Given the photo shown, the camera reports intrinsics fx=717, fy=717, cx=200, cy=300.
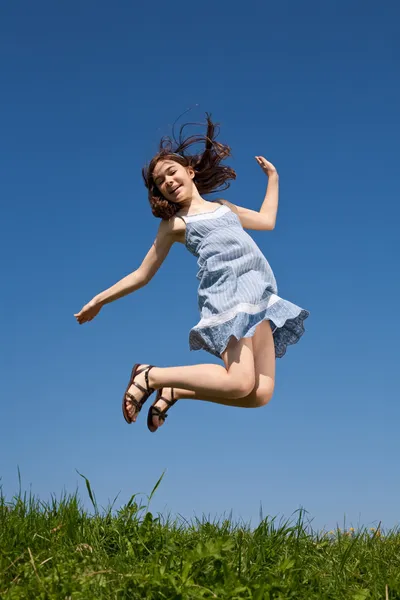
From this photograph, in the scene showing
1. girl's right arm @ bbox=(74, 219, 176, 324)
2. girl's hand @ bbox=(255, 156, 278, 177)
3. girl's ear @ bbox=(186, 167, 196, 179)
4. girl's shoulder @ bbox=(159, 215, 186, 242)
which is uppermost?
girl's hand @ bbox=(255, 156, 278, 177)

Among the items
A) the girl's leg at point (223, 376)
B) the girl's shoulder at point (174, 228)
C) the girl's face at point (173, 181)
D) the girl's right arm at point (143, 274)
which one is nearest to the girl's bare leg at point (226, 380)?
the girl's leg at point (223, 376)

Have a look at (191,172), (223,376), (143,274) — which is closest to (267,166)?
(191,172)

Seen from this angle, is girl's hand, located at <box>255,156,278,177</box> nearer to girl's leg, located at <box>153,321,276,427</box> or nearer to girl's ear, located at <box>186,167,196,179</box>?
girl's ear, located at <box>186,167,196,179</box>

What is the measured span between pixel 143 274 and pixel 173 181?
30.7 inches

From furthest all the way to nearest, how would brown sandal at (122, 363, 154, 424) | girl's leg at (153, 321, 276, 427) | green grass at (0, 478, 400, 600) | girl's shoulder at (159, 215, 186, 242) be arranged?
girl's shoulder at (159, 215, 186, 242)
girl's leg at (153, 321, 276, 427)
brown sandal at (122, 363, 154, 424)
green grass at (0, 478, 400, 600)

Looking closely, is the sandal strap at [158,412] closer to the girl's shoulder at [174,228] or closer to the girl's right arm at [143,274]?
the girl's right arm at [143,274]

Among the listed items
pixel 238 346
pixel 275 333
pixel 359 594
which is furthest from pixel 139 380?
pixel 359 594

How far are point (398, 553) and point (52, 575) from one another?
106 inches

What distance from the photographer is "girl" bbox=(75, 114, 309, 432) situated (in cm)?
511

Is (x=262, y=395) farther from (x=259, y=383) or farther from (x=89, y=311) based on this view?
(x=89, y=311)

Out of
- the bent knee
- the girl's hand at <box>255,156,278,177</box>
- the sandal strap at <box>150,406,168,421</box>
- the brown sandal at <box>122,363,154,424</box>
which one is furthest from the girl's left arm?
the sandal strap at <box>150,406,168,421</box>

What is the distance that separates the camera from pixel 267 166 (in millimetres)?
A: 6324

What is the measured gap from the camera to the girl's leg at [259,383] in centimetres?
536

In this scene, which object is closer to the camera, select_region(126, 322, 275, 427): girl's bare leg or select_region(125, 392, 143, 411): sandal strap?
select_region(126, 322, 275, 427): girl's bare leg
